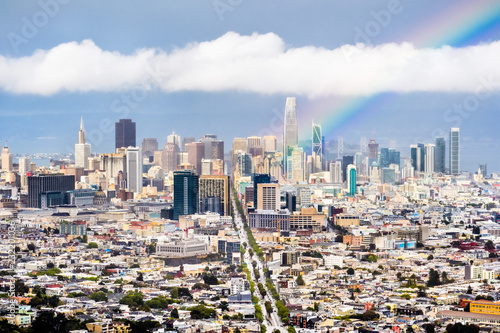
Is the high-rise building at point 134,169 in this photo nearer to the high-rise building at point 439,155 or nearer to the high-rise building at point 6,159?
the high-rise building at point 6,159

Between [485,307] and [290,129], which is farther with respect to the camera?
[290,129]

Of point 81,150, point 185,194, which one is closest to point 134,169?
point 81,150

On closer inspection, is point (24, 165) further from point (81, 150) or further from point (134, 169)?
point (134, 169)

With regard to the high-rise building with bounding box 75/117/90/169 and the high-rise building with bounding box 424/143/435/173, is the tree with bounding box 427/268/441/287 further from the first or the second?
the high-rise building with bounding box 424/143/435/173

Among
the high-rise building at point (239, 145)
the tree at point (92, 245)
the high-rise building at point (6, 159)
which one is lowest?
the tree at point (92, 245)

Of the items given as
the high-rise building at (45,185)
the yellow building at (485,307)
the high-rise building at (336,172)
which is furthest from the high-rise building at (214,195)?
the yellow building at (485,307)

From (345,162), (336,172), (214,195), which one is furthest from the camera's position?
(345,162)

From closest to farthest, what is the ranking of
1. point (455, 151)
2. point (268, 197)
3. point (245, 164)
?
point (268, 197) < point (245, 164) < point (455, 151)
